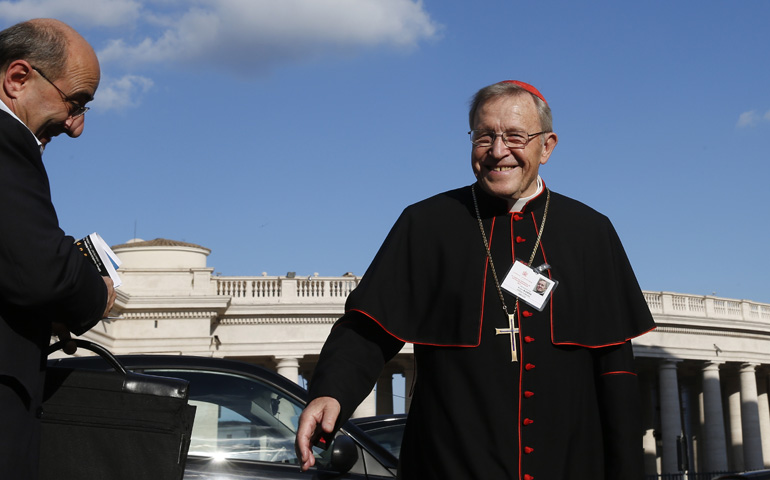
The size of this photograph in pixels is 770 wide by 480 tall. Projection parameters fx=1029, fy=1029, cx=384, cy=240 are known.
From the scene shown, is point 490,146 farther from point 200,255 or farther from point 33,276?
point 200,255

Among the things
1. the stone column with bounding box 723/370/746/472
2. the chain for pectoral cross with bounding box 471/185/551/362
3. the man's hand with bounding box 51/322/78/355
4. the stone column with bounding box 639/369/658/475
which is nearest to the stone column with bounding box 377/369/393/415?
the stone column with bounding box 639/369/658/475

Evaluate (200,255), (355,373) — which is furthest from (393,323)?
(200,255)

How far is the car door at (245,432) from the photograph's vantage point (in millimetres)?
5375

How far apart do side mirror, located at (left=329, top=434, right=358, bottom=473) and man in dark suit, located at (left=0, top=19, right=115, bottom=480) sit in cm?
217

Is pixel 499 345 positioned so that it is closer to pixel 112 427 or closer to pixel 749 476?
pixel 112 427

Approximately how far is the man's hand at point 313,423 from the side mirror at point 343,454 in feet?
6.03

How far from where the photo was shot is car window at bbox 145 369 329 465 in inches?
216

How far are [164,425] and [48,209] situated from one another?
2.41ft

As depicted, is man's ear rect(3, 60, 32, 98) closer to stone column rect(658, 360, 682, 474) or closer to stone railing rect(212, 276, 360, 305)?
stone railing rect(212, 276, 360, 305)

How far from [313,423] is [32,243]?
102 centimetres

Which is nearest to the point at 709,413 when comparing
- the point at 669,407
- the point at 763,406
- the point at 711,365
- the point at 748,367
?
the point at 711,365

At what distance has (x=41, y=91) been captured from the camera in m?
3.03

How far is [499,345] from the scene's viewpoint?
3.41m

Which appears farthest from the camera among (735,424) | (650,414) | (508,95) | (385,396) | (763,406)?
(650,414)
